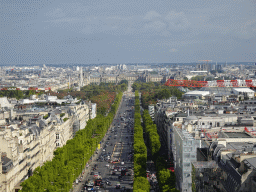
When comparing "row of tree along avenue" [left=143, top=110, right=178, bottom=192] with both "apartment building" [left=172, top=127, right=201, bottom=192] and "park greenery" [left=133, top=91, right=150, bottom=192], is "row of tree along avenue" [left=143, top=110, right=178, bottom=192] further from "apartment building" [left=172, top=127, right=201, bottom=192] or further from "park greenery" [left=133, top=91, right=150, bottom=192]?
"park greenery" [left=133, top=91, right=150, bottom=192]

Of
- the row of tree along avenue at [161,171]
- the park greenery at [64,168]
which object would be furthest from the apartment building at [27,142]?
the row of tree along avenue at [161,171]

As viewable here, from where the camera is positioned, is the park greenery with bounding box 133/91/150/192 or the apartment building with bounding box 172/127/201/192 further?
the park greenery with bounding box 133/91/150/192

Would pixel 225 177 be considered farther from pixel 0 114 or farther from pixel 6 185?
pixel 0 114

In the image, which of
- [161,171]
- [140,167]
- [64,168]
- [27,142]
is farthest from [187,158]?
[27,142]

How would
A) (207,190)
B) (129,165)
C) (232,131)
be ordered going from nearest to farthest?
(207,190)
(232,131)
(129,165)

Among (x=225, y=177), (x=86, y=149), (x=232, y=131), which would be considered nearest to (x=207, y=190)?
(x=225, y=177)

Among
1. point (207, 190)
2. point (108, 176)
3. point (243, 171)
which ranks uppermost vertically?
point (243, 171)

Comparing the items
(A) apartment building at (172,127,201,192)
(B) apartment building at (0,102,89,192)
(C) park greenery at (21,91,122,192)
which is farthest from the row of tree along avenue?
(B) apartment building at (0,102,89,192)

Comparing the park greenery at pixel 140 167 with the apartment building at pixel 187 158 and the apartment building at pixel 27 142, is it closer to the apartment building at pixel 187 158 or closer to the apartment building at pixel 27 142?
the apartment building at pixel 187 158
